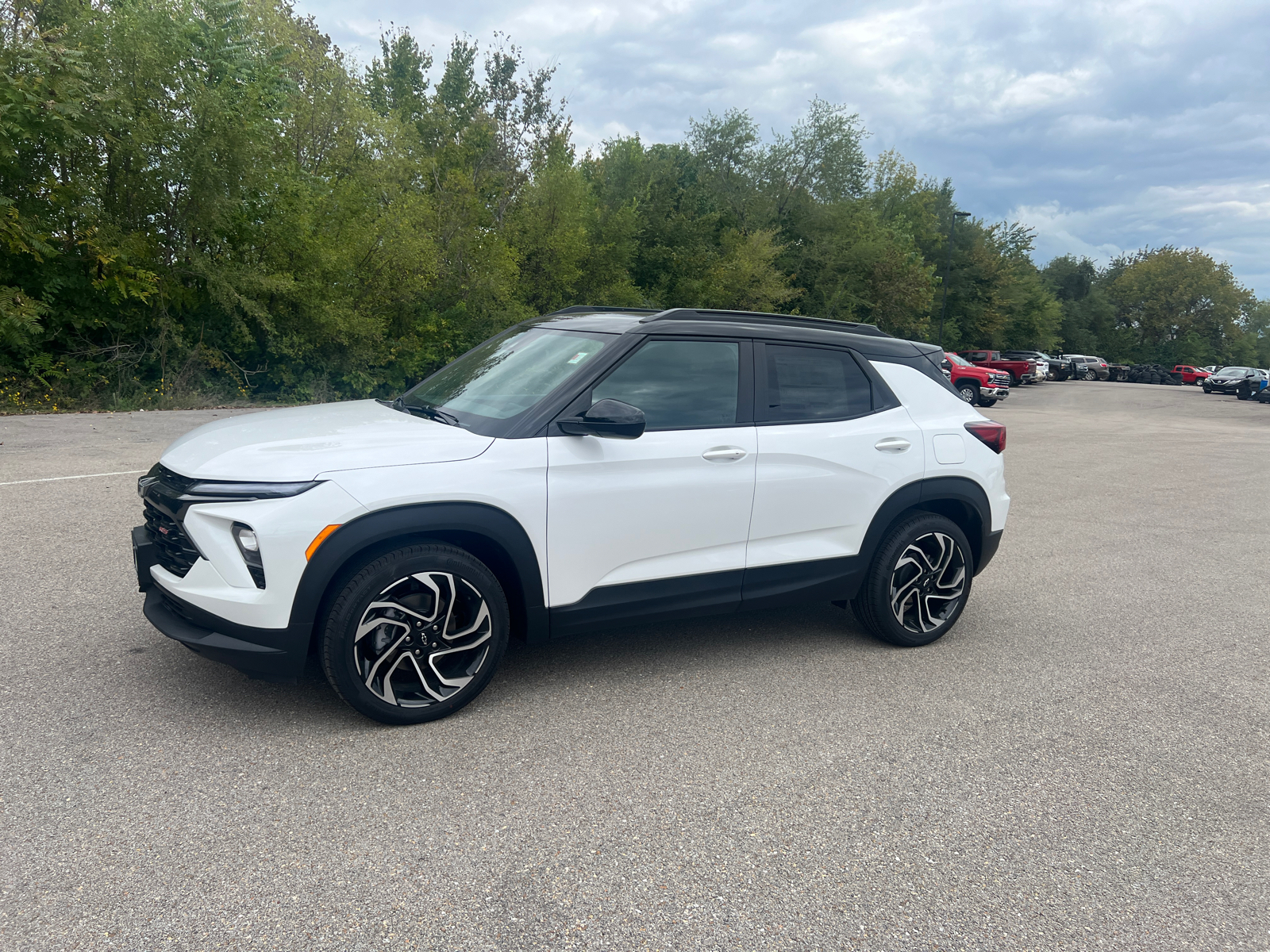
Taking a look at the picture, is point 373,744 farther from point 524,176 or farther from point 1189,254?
point 1189,254

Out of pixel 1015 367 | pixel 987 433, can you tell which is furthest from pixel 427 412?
pixel 1015 367

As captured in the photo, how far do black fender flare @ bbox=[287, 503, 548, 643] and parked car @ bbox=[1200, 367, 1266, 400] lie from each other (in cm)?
4629

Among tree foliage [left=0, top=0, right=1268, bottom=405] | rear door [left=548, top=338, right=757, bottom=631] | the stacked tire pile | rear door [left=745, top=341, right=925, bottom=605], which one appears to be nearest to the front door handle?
rear door [left=745, top=341, right=925, bottom=605]

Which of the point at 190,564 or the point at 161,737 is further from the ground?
the point at 190,564

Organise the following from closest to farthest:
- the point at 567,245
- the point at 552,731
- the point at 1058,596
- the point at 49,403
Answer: the point at 552,731 < the point at 1058,596 < the point at 49,403 < the point at 567,245

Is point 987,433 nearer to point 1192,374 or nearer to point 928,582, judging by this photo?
point 928,582

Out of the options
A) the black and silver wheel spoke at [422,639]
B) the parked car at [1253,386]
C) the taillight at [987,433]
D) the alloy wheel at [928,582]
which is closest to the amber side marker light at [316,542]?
the black and silver wheel spoke at [422,639]

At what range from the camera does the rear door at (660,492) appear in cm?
364

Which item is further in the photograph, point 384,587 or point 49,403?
point 49,403

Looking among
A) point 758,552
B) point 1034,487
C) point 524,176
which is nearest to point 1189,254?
point 524,176

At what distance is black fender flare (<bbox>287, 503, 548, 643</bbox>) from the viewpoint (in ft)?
10.5

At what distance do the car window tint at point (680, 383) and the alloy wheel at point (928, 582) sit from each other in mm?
1357

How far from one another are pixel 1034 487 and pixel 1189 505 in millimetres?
1620

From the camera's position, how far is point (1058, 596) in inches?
230
